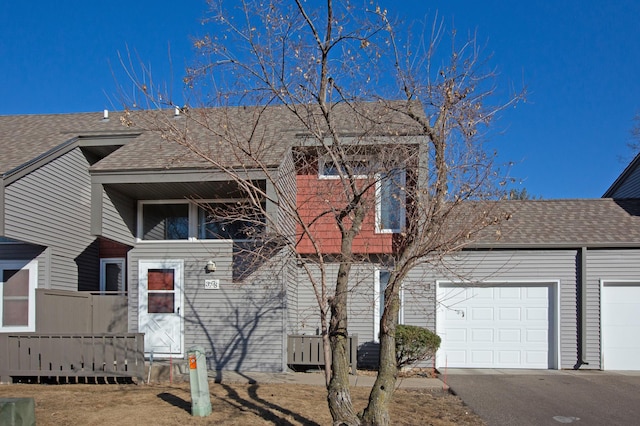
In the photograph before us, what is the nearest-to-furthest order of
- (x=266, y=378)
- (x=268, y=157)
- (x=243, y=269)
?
(x=266, y=378), (x=268, y=157), (x=243, y=269)

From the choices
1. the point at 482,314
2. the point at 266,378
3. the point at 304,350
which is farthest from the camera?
the point at 482,314

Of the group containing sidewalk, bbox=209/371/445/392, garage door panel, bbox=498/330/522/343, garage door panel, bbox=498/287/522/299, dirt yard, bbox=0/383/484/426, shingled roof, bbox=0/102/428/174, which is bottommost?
sidewalk, bbox=209/371/445/392

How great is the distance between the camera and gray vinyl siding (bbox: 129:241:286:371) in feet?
39.5

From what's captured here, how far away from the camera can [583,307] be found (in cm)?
1303

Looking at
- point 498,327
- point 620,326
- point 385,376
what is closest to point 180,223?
point 498,327

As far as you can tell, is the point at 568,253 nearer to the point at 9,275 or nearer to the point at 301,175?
the point at 301,175

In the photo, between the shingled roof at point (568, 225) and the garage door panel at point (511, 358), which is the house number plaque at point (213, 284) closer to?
the shingled roof at point (568, 225)

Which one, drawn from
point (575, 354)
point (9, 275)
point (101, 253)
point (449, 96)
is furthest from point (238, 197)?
point (575, 354)

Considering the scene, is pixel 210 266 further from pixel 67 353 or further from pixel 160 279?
pixel 67 353

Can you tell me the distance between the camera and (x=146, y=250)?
1272 cm

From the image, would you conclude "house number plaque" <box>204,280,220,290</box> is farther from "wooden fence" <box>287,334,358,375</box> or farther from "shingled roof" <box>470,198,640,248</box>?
"shingled roof" <box>470,198,640,248</box>

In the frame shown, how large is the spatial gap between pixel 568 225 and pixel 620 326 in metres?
2.48

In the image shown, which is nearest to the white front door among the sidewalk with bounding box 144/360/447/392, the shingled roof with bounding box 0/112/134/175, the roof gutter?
the sidewalk with bounding box 144/360/447/392

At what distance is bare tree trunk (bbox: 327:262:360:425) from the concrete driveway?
2667 millimetres
